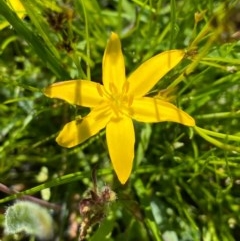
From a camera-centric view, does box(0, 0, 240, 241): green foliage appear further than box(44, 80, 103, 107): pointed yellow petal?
Yes

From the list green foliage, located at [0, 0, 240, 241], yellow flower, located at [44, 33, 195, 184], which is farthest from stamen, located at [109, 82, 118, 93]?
green foliage, located at [0, 0, 240, 241]

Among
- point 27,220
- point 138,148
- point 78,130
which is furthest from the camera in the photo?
point 138,148

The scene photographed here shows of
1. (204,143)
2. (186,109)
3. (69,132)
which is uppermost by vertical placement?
(69,132)

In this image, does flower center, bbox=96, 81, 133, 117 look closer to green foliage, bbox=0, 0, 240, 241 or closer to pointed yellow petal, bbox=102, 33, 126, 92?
pointed yellow petal, bbox=102, 33, 126, 92

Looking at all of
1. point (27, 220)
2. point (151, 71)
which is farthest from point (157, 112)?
point (27, 220)

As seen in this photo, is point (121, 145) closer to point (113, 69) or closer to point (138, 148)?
point (113, 69)

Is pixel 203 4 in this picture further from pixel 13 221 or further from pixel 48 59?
pixel 13 221

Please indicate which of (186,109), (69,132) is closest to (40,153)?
(186,109)
